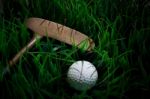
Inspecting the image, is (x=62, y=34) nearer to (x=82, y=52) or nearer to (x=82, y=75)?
(x=82, y=52)

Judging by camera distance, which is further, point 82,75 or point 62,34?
point 62,34

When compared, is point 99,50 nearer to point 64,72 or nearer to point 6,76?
point 64,72

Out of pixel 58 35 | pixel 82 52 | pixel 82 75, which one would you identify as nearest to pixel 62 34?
pixel 58 35

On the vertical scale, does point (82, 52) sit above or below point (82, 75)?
above

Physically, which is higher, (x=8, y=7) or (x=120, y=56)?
(x=8, y=7)

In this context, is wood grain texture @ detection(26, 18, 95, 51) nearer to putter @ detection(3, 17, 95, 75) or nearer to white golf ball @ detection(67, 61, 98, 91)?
putter @ detection(3, 17, 95, 75)

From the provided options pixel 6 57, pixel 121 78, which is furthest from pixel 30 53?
pixel 121 78

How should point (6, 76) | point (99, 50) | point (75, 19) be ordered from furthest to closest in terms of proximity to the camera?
point (75, 19) → point (99, 50) → point (6, 76)
